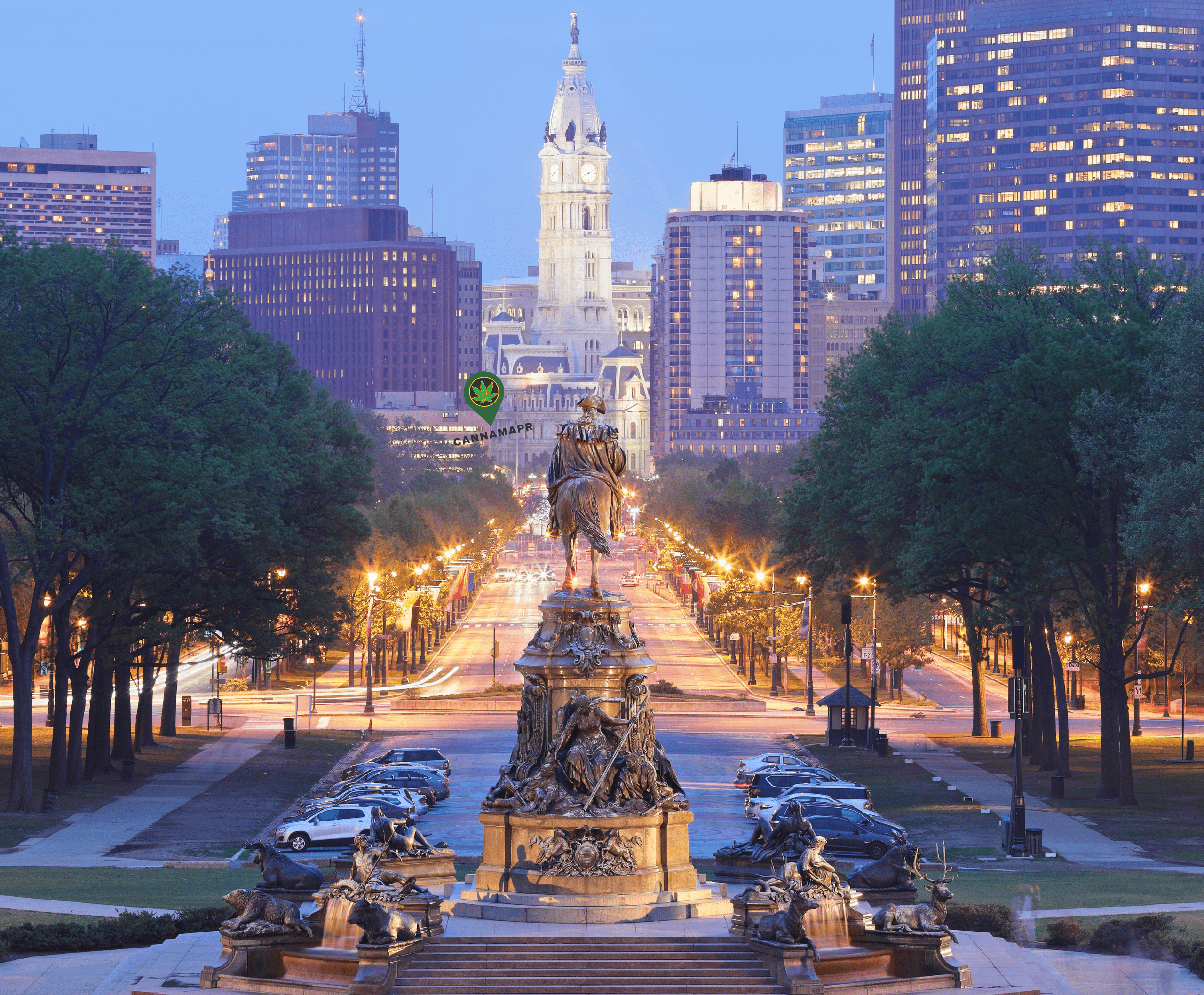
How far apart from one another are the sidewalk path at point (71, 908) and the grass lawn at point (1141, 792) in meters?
24.2

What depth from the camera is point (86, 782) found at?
59.5 meters

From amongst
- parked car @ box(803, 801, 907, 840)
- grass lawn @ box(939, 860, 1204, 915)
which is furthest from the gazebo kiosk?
grass lawn @ box(939, 860, 1204, 915)

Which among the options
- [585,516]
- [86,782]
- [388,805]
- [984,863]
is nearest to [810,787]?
[984,863]

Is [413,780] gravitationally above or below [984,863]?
above

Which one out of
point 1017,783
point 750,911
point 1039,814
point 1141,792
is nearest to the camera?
point 750,911

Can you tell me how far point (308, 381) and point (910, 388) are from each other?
24.1 metres

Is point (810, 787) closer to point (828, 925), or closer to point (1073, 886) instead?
point (1073, 886)

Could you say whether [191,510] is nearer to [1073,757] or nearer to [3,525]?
[3,525]

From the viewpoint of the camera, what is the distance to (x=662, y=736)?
7531 cm

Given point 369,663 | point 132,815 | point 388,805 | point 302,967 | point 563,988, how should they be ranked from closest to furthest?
point 563,988 → point 302,967 → point 388,805 → point 132,815 → point 369,663

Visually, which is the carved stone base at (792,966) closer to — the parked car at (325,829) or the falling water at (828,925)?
the falling water at (828,925)

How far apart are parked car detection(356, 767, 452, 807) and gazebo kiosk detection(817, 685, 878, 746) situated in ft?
69.8

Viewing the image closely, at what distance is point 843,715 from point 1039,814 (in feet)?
71.4

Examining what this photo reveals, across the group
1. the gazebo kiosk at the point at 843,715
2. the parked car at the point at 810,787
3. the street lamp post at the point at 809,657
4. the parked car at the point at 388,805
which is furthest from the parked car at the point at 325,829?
the street lamp post at the point at 809,657
